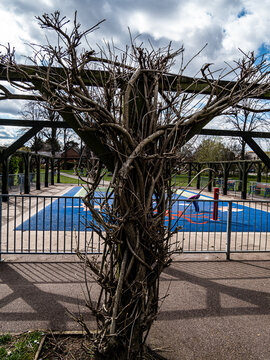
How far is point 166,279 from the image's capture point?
406 cm

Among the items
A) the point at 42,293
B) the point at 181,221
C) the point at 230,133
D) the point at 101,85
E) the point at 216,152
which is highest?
the point at 216,152

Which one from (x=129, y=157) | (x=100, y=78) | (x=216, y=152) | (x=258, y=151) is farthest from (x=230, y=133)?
(x=216, y=152)

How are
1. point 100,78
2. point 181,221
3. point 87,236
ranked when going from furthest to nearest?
1. point 181,221
2. point 87,236
3. point 100,78

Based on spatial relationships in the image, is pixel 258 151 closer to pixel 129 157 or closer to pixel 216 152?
pixel 129 157

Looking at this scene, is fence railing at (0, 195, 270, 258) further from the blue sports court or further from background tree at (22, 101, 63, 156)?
background tree at (22, 101, 63, 156)

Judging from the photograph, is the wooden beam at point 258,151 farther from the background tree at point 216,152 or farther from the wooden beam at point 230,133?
Answer: the background tree at point 216,152

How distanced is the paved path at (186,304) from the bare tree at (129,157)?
82cm

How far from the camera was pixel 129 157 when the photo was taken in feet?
5.87

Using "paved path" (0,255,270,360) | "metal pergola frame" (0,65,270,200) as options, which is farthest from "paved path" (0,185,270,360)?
"metal pergola frame" (0,65,270,200)

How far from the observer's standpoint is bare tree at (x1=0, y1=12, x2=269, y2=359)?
179 centimetres

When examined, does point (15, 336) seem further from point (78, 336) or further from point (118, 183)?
point (118, 183)

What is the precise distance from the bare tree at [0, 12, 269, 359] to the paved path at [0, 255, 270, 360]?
2.69 feet

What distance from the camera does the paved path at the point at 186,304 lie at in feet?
8.29

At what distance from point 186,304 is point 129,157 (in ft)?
7.85
